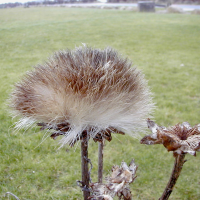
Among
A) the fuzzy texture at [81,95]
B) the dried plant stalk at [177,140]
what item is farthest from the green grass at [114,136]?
the dried plant stalk at [177,140]

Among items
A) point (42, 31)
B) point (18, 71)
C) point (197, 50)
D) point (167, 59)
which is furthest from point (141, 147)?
point (42, 31)

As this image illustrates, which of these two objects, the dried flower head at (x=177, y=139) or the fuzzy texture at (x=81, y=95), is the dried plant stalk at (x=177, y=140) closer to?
the dried flower head at (x=177, y=139)

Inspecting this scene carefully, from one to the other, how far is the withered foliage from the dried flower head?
0.08 m

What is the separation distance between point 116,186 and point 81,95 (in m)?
0.22

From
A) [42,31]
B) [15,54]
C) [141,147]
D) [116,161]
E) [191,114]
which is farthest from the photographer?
[42,31]

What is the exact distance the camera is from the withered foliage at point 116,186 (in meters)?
0.47

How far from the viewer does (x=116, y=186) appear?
47 cm

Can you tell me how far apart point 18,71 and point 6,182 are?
8.01 feet

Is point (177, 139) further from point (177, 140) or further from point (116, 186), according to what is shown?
point (116, 186)

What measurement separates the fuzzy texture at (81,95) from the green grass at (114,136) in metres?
0.14

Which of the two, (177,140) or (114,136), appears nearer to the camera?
(177,140)

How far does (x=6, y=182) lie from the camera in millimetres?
1709

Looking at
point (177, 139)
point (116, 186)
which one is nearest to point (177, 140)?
point (177, 139)

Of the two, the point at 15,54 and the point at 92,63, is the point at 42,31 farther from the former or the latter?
the point at 92,63
